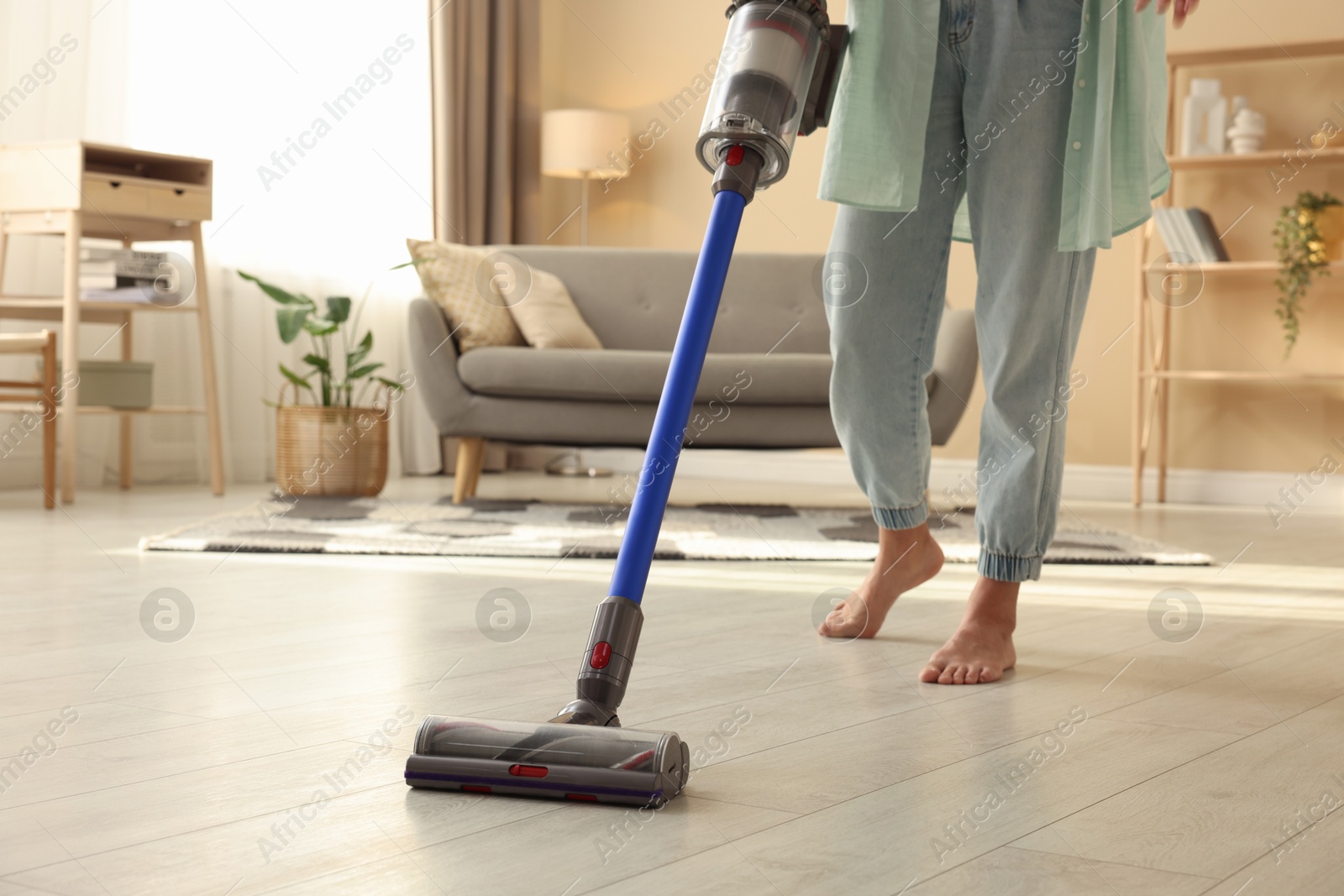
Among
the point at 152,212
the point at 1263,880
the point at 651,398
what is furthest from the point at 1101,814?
the point at 152,212

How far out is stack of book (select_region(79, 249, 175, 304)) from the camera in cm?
352

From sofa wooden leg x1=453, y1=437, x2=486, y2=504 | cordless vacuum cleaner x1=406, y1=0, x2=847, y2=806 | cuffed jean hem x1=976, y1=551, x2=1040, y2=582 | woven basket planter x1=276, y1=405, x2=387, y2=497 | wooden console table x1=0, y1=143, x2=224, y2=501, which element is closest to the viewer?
cordless vacuum cleaner x1=406, y1=0, x2=847, y2=806

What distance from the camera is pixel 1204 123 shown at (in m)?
4.14

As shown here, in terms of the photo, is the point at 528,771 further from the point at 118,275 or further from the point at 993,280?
the point at 118,275

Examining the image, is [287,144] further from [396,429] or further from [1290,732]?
[1290,732]

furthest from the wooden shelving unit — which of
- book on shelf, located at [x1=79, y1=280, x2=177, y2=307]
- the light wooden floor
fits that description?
book on shelf, located at [x1=79, y1=280, x2=177, y2=307]

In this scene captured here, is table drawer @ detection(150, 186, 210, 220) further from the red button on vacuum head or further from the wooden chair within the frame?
the red button on vacuum head

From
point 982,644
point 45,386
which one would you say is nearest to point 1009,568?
point 982,644

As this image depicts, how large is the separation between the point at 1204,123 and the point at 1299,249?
53 cm

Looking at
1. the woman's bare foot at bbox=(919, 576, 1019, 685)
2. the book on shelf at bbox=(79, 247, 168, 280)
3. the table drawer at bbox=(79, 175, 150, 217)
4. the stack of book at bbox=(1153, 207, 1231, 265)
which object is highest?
the stack of book at bbox=(1153, 207, 1231, 265)

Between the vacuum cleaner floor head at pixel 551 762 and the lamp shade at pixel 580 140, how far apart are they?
14.4ft

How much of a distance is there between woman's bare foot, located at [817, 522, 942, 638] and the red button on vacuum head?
76 centimetres

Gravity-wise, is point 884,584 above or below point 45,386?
below

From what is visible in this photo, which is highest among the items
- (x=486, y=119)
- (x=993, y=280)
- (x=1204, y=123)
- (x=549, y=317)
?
(x=486, y=119)
